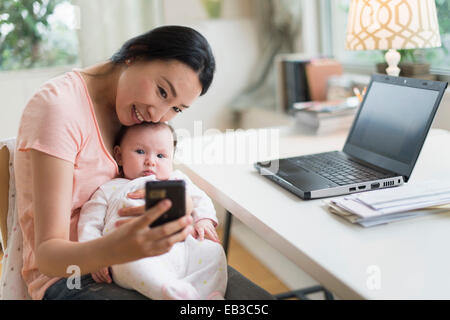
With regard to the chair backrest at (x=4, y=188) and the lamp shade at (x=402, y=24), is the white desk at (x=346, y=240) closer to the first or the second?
the lamp shade at (x=402, y=24)

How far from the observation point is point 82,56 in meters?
2.76

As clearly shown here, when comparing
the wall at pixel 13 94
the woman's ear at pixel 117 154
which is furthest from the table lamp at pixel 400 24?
the wall at pixel 13 94

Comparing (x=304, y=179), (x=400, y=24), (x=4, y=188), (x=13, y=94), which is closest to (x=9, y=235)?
(x=4, y=188)

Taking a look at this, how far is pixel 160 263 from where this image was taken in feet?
2.99

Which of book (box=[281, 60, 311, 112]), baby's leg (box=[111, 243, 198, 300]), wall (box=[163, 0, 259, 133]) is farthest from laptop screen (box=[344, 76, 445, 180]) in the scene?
wall (box=[163, 0, 259, 133])

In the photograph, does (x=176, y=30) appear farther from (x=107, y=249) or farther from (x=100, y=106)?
(x=107, y=249)

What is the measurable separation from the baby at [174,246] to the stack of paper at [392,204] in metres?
0.28

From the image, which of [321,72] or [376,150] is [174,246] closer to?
[376,150]

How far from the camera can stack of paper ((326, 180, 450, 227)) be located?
37.2 inches

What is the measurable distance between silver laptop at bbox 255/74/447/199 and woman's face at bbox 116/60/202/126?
12.8 inches

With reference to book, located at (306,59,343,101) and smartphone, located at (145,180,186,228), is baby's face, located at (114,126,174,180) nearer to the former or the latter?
smartphone, located at (145,180,186,228)

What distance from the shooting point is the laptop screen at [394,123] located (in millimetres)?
1174
